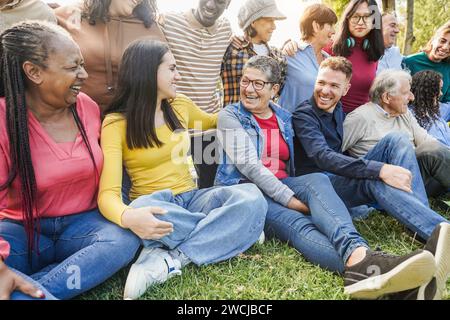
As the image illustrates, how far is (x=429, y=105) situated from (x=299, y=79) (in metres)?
1.35

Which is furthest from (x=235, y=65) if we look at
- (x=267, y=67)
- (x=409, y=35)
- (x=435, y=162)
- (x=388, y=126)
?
(x=409, y=35)

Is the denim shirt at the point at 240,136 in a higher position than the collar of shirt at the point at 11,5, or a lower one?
lower

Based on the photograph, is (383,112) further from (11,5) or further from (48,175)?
(11,5)

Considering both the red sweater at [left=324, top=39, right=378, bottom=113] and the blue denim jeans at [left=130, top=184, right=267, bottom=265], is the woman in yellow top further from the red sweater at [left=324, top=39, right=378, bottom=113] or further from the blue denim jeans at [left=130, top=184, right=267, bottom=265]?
the red sweater at [left=324, top=39, right=378, bottom=113]

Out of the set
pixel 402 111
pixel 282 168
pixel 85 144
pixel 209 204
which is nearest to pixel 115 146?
pixel 85 144

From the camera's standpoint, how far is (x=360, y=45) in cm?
427

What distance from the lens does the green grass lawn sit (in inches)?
97.0

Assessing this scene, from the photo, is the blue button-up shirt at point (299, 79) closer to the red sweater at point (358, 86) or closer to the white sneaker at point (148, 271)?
the red sweater at point (358, 86)

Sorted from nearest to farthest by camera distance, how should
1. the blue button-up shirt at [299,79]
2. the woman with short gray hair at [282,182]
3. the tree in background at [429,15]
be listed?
the woman with short gray hair at [282,182]
the blue button-up shirt at [299,79]
the tree in background at [429,15]

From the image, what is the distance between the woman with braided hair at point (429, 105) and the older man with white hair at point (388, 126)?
578 mm

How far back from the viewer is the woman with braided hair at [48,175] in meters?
2.36

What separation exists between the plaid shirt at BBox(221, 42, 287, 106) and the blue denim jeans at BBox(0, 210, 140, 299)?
1.91 meters

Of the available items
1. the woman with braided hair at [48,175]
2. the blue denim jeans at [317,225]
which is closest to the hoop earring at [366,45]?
the blue denim jeans at [317,225]

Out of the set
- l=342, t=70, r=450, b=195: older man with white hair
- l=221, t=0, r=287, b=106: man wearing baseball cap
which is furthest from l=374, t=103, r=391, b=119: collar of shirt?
l=221, t=0, r=287, b=106: man wearing baseball cap
